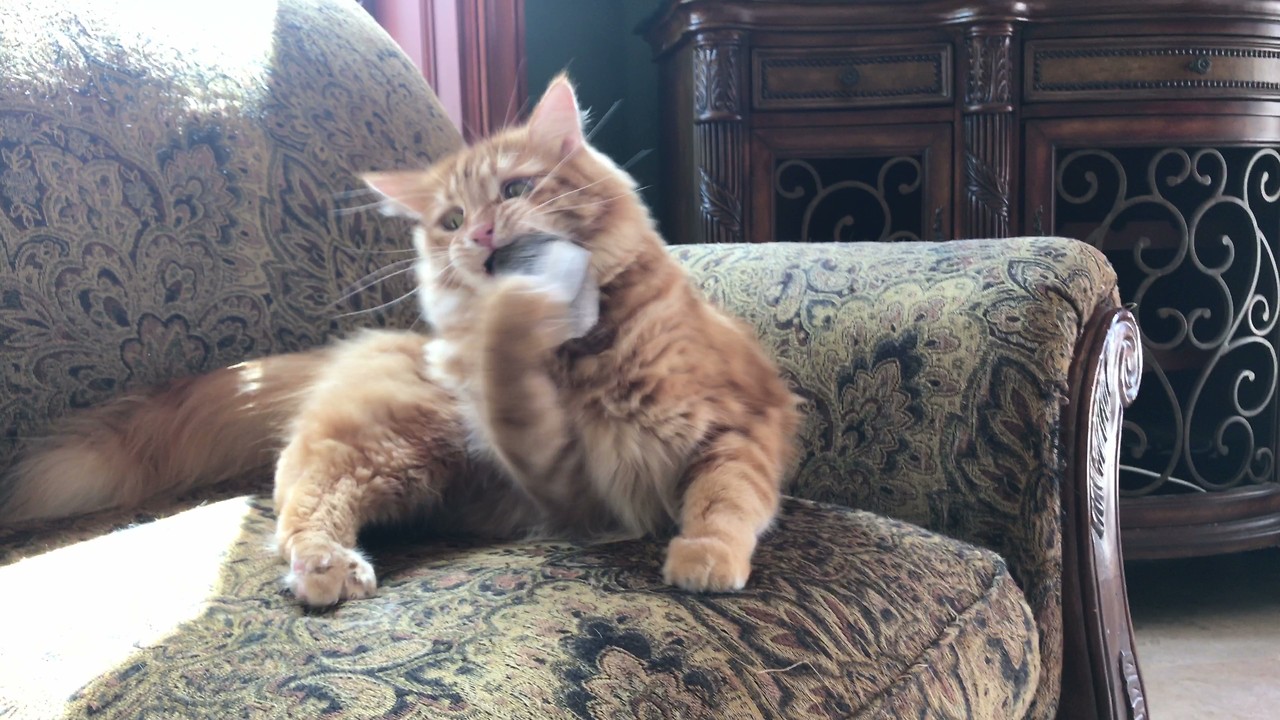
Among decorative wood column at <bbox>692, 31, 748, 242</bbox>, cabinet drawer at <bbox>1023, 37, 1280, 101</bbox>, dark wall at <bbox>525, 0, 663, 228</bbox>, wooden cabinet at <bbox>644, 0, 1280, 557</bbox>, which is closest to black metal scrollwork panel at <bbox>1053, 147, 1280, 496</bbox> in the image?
wooden cabinet at <bbox>644, 0, 1280, 557</bbox>

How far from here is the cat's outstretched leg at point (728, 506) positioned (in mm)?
765

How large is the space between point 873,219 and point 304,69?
118 centimetres

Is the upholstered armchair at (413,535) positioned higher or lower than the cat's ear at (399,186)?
lower

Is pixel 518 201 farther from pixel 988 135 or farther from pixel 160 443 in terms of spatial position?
pixel 988 135

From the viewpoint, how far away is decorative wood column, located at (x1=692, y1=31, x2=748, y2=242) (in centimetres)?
182

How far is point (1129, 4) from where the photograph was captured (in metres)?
1.83

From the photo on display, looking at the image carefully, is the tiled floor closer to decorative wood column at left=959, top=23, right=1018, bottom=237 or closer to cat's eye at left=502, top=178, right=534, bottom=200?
decorative wood column at left=959, top=23, right=1018, bottom=237

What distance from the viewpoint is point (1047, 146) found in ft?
6.23

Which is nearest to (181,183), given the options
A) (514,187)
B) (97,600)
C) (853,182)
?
(514,187)

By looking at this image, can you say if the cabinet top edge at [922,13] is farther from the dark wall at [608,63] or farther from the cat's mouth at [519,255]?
the cat's mouth at [519,255]

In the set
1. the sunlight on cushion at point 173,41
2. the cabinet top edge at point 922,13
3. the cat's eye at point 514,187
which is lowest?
the cat's eye at point 514,187

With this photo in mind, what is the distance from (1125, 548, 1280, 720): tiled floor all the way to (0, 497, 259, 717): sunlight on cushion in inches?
52.9

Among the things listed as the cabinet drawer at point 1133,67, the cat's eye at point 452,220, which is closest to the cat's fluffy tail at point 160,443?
the cat's eye at point 452,220

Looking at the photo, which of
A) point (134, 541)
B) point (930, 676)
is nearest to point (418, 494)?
point (134, 541)
